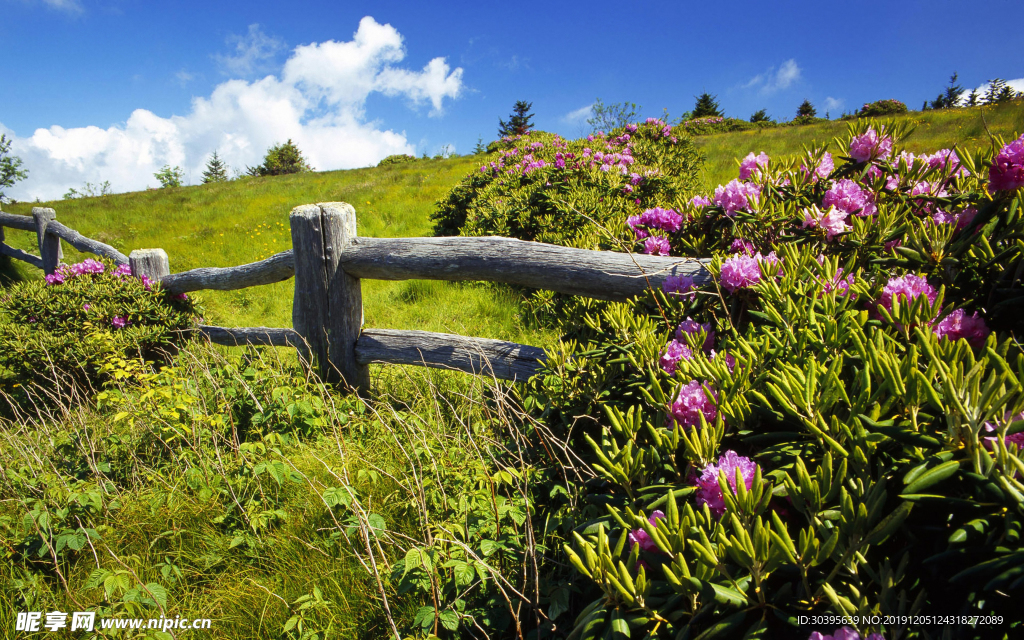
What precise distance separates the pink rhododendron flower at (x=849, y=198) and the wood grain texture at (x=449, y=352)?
1.53m

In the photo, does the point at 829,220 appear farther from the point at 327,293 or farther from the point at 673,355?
the point at 327,293

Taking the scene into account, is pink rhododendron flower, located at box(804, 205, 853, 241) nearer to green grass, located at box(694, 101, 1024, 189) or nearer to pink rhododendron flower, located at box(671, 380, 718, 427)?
pink rhododendron flower, located at box(671, 380, 718, 427)

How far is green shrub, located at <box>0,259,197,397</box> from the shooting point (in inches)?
156

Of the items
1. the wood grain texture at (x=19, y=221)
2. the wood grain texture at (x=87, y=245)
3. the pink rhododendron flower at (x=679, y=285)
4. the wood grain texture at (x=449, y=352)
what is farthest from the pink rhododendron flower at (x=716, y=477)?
the wood grain texture at (x=19, y=221)

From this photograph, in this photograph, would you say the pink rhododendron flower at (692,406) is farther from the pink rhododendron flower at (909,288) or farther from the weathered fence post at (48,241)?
the weathered fence post at (48,241)

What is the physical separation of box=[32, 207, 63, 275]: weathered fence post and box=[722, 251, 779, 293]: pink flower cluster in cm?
949

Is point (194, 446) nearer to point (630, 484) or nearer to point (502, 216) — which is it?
point (630, 484)

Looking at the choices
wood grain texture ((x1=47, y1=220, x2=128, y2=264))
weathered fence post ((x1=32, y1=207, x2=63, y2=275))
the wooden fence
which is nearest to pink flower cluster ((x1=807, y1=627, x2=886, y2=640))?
the wooden fence

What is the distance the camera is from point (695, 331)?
147cm

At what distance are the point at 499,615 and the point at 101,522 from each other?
202cm

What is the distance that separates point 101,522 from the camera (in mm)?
2150

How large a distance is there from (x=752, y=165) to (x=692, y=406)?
1.44 meters

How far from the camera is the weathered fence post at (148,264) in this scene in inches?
178

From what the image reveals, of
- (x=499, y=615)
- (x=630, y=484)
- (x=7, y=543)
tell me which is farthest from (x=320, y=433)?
(x=630, y=484)
